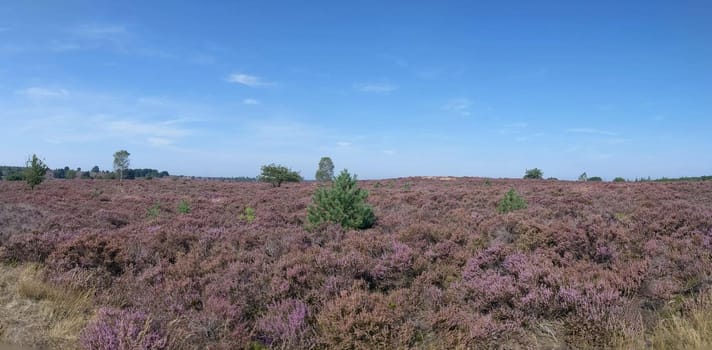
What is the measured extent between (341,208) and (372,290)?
15.3 ft

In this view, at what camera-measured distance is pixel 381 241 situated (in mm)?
7102

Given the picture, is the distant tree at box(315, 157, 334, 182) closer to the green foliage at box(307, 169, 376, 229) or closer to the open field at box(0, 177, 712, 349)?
the green foliage at box(307, 169, 376, 229)

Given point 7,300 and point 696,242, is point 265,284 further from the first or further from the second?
point 696,242

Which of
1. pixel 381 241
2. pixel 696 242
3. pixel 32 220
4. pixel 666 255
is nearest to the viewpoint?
pixel 666 255

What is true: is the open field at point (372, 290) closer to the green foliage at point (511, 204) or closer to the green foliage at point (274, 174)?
the green foliage at point (511, 204)

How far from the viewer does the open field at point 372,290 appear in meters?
3.94

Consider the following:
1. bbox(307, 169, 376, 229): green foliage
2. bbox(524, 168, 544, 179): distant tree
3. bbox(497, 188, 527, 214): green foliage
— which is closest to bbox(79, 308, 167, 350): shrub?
bbox(307, 169, 376, 229): green foliage

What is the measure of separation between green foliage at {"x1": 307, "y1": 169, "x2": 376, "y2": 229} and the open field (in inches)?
61.3

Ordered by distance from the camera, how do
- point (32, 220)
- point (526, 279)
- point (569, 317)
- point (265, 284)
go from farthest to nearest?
point (32, 220)
point (265, 284)
point (526, 279)
point (569, 317)

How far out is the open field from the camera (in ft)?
12.9

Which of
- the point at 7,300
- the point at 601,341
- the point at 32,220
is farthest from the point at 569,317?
the point at 32,220

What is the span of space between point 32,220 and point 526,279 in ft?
50.6

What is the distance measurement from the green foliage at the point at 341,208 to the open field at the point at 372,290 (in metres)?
1.56

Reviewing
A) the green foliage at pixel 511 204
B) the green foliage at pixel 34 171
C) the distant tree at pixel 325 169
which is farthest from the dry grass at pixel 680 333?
the distant tree at pixel 325 169
